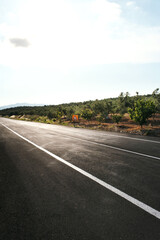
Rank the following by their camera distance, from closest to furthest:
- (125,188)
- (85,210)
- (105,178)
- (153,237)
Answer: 1. (153,237)
2. (85,210)
3. (125,188)
4. (105,178)

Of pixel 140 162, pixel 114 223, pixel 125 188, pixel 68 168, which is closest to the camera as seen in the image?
pixel 114 223

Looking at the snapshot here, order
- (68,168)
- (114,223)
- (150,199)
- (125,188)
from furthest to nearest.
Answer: (68,168), (125,188), (150,199), (114,223)

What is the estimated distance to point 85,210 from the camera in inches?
98.9

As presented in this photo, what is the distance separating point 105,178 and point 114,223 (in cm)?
152

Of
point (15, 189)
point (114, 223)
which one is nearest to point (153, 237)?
point (114, 223)

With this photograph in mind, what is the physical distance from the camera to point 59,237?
197 centimetres

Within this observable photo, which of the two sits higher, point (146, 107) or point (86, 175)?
point (146, 107)

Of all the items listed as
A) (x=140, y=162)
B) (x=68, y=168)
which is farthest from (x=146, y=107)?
(x=68, y=168)

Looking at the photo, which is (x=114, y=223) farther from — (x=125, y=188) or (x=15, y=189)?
(x=15, y=189)

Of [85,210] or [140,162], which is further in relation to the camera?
[140,162]

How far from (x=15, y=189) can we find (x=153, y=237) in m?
2.78

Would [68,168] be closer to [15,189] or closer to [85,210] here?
[15,189]

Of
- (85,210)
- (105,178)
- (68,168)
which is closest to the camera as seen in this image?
(85,210)

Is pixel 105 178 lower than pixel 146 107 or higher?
lower
